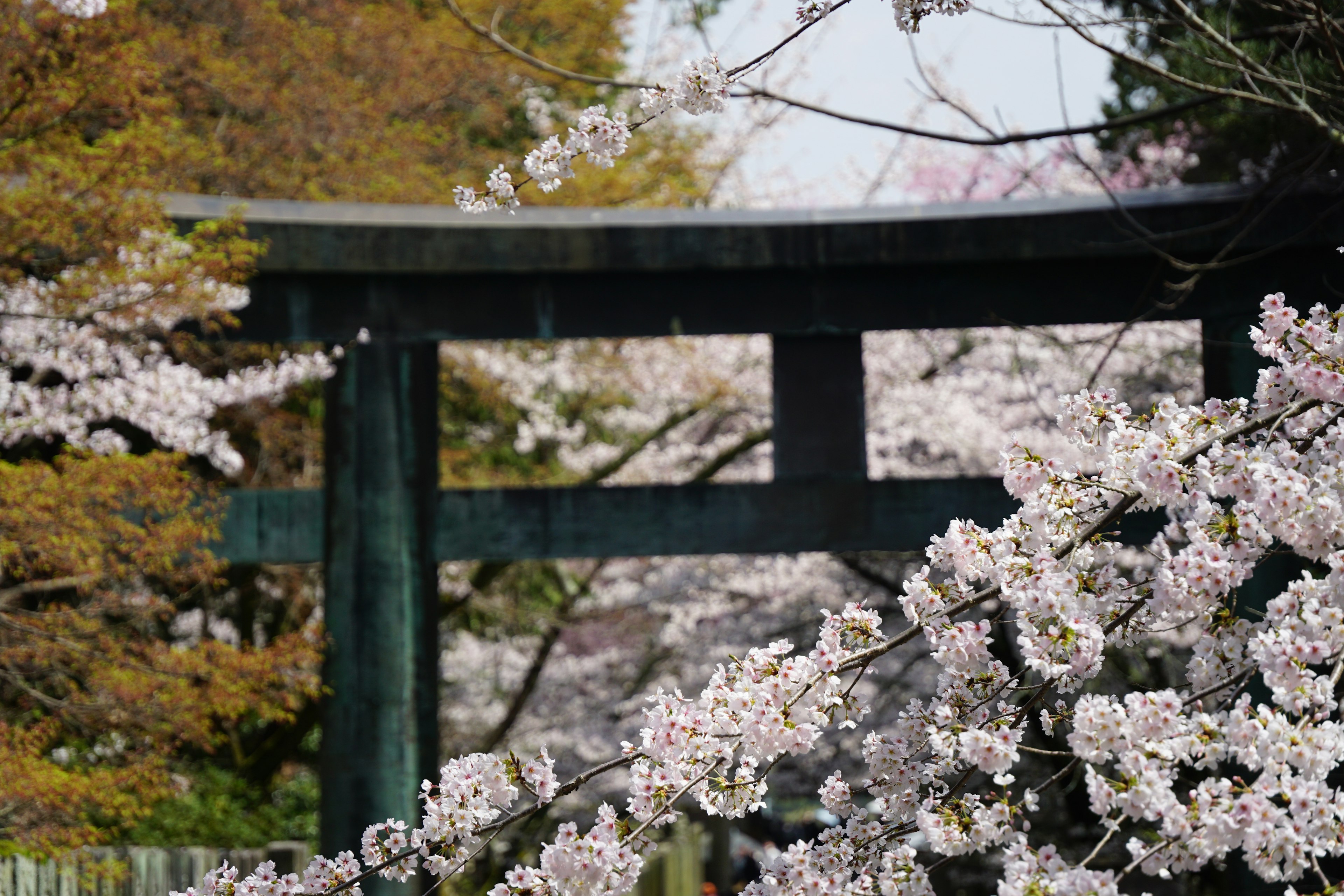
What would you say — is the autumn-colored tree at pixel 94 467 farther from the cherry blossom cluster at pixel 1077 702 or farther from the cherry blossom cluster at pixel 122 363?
the cherry blossom cluster at pixel 1077 702

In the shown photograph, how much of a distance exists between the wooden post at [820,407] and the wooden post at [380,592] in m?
1.98

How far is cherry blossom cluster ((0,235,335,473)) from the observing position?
20.8 ft

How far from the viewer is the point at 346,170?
10.5 m

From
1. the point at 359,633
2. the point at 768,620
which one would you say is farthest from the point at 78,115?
the point at 768,620

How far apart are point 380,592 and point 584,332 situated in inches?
73.0

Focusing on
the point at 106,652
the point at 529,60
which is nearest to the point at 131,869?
the point at 106,652

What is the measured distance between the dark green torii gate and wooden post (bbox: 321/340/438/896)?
11 millimetres

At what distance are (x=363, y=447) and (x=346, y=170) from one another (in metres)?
3.96

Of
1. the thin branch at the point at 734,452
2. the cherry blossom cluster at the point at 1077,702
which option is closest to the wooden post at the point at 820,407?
the cherry blossom cluster at the point at 1077,702

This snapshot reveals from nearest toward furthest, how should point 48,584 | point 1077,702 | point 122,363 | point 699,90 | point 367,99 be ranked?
point 1077,702 → point 699,90 → point 48,584 → point 122,363 → point 367,99

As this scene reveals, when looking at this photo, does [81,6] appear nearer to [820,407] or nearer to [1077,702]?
[820,407]

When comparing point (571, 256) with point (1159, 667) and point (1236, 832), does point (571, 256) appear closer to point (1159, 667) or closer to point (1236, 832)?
point (1236, 832)

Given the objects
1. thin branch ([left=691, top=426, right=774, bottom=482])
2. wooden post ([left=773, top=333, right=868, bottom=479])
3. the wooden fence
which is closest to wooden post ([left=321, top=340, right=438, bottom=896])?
the wooden fence

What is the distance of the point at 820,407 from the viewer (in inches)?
289
